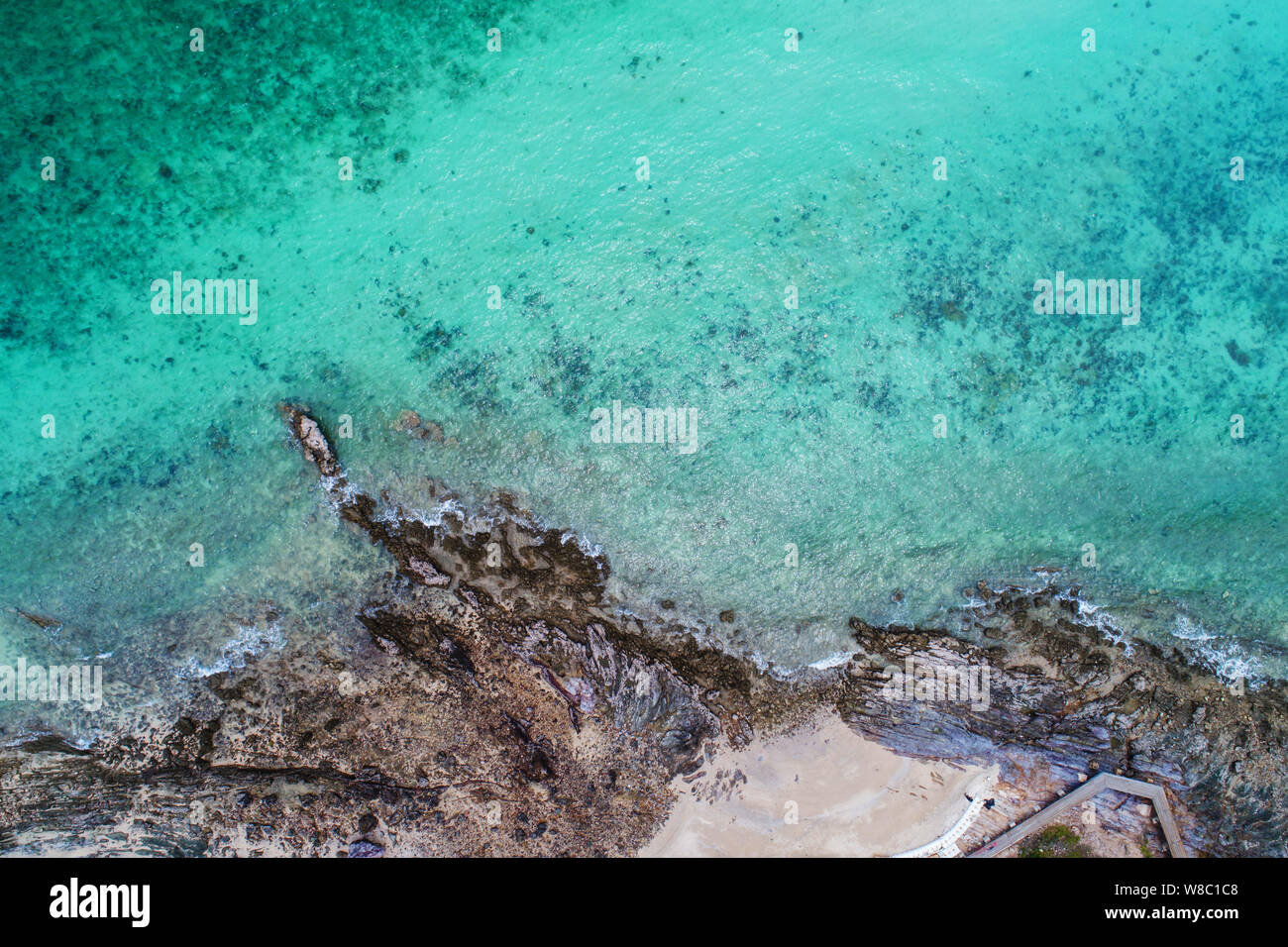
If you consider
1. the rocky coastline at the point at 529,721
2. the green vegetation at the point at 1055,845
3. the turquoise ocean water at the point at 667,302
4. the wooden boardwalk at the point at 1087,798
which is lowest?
the green vegetation at the point at 1055,845

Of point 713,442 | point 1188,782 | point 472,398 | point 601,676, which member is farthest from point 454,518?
point 1188,782

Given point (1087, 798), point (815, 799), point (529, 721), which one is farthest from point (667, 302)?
point (1087, 798)

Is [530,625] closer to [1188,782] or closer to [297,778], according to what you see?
[297,778]

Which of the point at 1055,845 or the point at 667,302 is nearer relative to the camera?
the point at 1055,845

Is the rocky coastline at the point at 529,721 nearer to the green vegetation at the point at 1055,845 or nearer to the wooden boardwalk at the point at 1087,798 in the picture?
the wooden boardwalk at the point at 1087,798

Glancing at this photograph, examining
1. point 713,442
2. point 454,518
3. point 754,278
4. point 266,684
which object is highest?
point 754,278

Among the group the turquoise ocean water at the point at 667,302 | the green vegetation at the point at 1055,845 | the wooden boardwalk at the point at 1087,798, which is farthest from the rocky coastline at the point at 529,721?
the green vegetation at the point at 1055,845

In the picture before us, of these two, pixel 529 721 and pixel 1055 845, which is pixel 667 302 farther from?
pixel 1055 845
